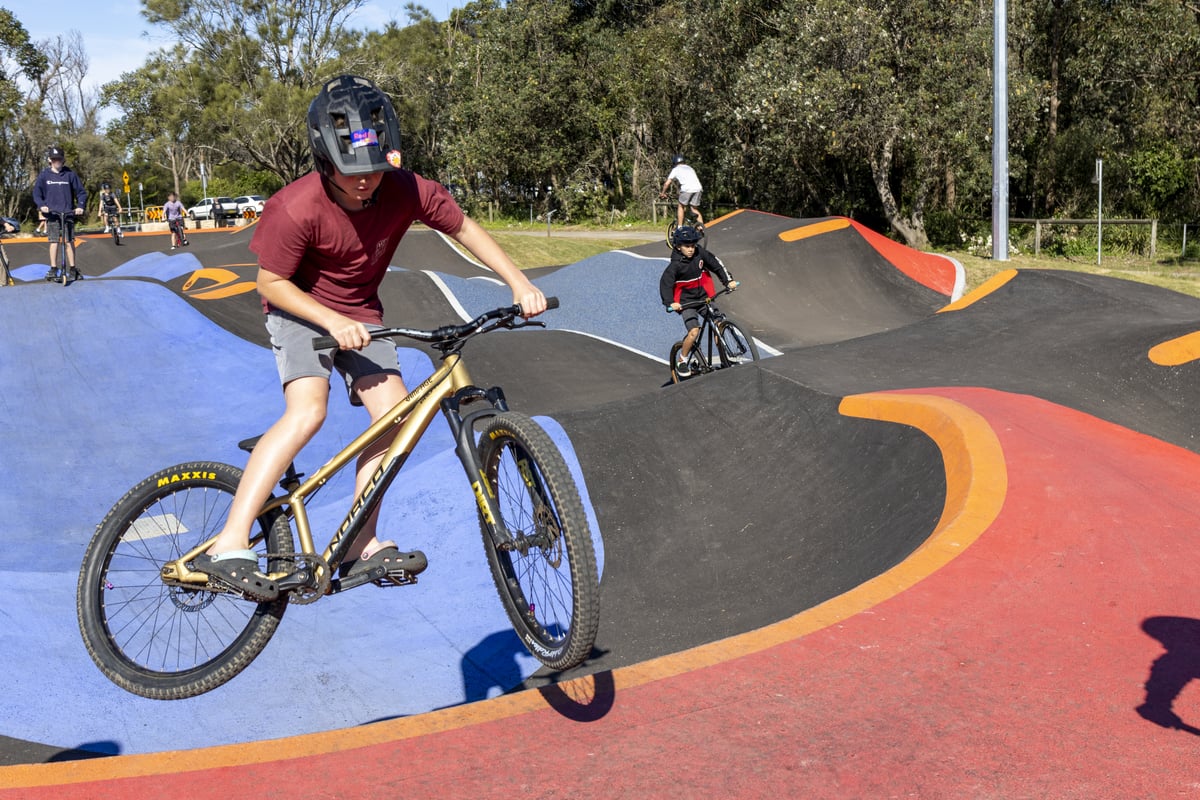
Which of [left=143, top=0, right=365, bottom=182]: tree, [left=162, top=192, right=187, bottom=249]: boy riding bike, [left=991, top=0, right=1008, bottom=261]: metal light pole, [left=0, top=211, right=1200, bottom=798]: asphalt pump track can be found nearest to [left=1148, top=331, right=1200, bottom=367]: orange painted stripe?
[left=0, top=211, right=1200, bottom=798]: asphalt pump track

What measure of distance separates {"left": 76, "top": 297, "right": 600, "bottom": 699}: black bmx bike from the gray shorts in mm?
245

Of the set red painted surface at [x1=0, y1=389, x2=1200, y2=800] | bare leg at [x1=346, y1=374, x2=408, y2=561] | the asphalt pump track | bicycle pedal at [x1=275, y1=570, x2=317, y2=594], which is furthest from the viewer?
bare leg at [x1=346, y1=374, x2=408, y2=561]

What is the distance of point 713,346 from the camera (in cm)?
1102

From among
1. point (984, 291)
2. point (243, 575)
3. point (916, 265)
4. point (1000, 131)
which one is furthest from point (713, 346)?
point (1000, 131)

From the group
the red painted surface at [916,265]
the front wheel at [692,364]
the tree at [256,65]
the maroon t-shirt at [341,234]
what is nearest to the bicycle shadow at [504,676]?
the maroon t-shirt at [341,234]

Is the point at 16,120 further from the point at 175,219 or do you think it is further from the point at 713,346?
the point at 713,346

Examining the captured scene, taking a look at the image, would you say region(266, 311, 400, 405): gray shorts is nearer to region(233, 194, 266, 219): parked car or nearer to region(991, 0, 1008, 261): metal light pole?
region(991, 0, 1008, 261): metal light pole

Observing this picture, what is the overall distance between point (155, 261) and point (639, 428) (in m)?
17.6

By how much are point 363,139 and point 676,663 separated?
221cm

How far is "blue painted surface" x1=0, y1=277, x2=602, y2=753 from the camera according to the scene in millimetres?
5422

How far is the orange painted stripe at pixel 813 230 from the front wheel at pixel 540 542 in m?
14.6

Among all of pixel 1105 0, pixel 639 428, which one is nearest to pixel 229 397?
pixel 639 428

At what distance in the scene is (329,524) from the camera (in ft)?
25.7

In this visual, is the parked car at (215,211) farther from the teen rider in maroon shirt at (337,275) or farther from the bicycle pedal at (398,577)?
the bicycle pedal at (398,577)
